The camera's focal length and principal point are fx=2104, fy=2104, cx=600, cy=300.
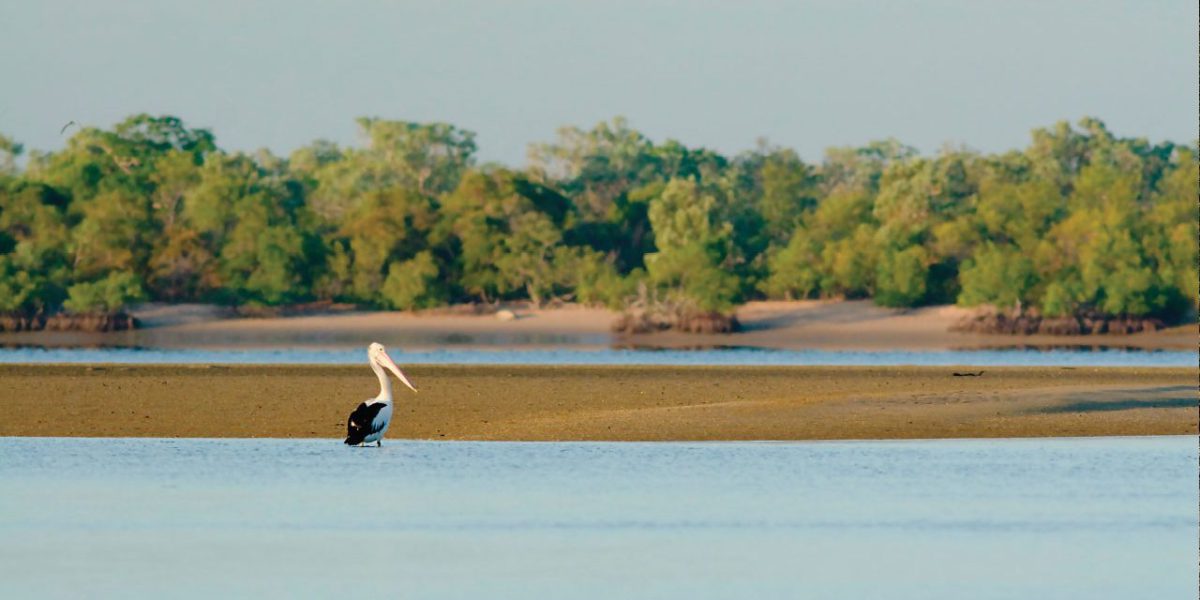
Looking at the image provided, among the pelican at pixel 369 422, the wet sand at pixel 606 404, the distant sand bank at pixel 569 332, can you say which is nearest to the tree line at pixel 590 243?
the distant sand bank at pixel 569 332

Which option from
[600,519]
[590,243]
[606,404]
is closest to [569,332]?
[590,243]

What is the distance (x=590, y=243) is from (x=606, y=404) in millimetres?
55718

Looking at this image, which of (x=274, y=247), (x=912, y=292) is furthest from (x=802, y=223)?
(x=274, y=247)

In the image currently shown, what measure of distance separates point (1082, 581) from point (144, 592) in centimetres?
678

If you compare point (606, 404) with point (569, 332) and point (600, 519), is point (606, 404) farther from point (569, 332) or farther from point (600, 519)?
point (569, 332)

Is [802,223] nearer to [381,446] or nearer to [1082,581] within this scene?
[381,446]

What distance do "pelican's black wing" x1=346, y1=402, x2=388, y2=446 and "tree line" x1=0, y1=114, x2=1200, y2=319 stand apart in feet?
156

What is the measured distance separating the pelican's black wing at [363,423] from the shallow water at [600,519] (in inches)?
16.5

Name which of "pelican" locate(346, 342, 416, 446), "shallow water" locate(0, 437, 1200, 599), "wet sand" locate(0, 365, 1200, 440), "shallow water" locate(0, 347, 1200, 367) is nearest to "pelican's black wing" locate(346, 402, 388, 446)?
"pelican" locate(346, 342, 416, 446)

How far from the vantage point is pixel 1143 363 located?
49.5m

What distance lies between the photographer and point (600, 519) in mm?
18594

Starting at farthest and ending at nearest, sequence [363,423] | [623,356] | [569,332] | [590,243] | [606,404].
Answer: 1. [590,243]
2. [569,332]
3. [623,356]
4. [606,404]
5. [363,423]

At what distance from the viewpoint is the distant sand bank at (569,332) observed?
213 ft

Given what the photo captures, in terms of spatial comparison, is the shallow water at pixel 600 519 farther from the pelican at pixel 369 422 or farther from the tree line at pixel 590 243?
the tree line at pixel 590 243
